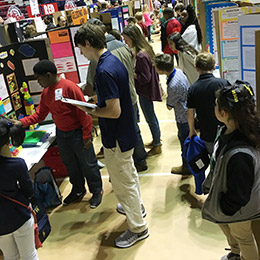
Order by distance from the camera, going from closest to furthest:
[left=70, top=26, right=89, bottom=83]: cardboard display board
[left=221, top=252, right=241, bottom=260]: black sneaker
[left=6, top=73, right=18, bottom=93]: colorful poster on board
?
[left=221, top=252, right=241, bottom=260]: black sneaker
[left=6, top=73, right=18, bottom=93]: colorful poster on board
[left=70, top=26, right=89, bottom=83]: cardboard display board

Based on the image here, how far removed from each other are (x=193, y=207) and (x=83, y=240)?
114 cm

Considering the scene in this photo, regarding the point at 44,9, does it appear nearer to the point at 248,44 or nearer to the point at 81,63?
the point at 81,63

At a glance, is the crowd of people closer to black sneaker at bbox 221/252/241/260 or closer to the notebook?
black sneaker at bbox 221/252/241/260

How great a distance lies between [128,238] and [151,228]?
Answer: 28cm

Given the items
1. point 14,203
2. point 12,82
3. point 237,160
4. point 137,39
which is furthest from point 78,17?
point 237,160

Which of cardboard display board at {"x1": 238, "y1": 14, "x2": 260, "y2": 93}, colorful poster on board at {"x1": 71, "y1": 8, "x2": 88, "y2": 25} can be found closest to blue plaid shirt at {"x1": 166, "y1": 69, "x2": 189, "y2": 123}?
cardboard display board at {"x1": 238, "y1": 14, "x2": 260, "y2": 93}

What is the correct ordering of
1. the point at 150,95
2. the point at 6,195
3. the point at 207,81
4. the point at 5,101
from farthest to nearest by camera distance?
the point at 150,95, the point at 5,101, the point at 207,81, the point at 6,195

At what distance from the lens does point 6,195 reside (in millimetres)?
2074

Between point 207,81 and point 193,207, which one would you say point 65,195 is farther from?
point 207,81

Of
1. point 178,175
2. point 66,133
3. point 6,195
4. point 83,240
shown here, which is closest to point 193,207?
point 178,175

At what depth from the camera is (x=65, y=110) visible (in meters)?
3.11

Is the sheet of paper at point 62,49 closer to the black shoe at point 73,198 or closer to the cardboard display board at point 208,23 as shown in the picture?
the cardboard display board at point 208,23

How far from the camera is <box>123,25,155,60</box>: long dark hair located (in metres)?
3.92

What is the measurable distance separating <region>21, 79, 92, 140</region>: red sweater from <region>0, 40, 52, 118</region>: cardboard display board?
500 mm
